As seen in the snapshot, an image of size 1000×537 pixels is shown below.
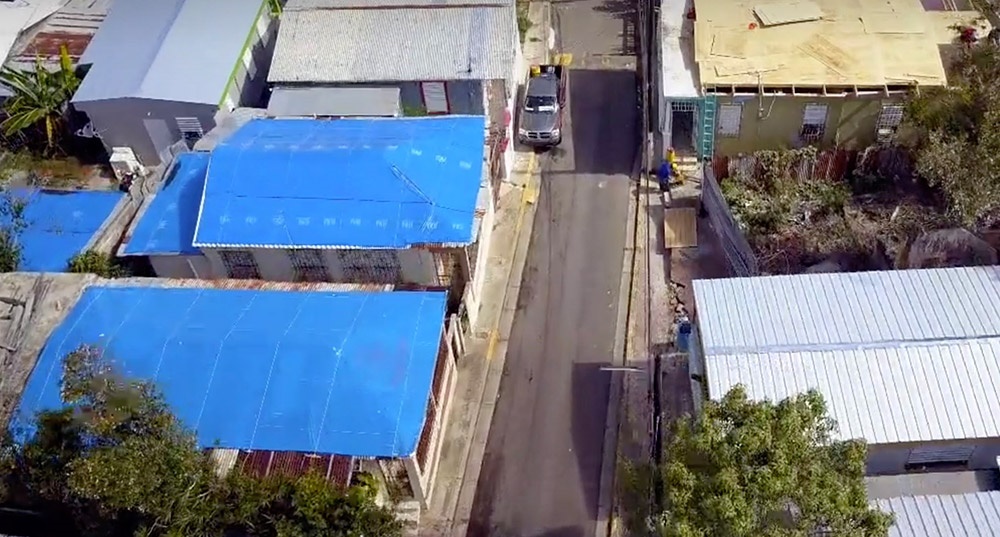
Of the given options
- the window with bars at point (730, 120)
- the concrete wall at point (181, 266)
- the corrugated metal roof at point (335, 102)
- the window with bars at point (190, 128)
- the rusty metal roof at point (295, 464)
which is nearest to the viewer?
the rusty metal roof at point (295, 464)

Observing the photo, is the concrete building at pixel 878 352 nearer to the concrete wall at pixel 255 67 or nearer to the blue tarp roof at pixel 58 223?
the blue tarp roof at pixel 58 223

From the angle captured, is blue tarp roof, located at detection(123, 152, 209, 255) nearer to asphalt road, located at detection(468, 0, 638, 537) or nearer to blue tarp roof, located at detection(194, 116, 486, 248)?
blue tarp roof, located at detection(194, 116, 486, 248)

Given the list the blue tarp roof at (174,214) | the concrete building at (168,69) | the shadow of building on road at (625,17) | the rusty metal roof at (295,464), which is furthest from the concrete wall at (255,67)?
the rusty metal roof at (295,464)

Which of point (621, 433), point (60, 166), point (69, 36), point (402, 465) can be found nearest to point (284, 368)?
point (402, 465)

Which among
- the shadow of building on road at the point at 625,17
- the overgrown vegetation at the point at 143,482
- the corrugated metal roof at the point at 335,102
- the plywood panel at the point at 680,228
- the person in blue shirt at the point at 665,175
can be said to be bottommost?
the overgrown vegetation at the point at 143,482

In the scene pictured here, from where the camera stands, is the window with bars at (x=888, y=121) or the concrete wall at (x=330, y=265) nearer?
the concrete wall at (x=330, y=265)

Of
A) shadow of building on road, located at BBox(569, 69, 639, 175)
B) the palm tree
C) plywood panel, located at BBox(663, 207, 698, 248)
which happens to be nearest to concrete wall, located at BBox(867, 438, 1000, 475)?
plywood panel, located at BBox(663, 207, 698, 248)

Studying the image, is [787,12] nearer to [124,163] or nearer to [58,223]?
[124,163]
